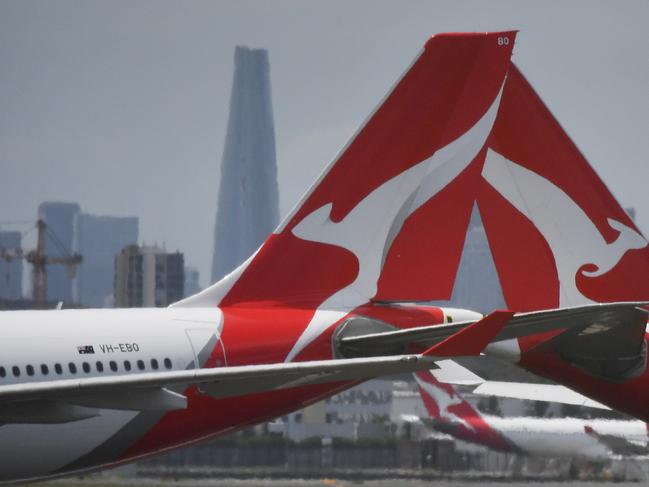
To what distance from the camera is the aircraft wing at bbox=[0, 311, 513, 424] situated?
20.0m

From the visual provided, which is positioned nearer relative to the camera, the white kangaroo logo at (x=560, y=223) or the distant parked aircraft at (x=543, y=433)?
the white kangaroo logo at (x=560, y=223)

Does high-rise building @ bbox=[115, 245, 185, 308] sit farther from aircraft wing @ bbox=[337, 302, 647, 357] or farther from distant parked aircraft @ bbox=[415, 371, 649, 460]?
aircraft wing @ bbox=[337, 302, 647, 357]

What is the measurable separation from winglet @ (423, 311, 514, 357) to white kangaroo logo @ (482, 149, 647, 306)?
974 cm

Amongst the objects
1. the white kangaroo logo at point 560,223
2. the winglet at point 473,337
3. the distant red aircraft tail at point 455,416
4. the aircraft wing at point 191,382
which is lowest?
the distant red aircraft tail at point 455,416

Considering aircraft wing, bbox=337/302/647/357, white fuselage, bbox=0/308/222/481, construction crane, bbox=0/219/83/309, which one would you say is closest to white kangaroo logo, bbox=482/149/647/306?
aircraft wing, bbox=337/302/647/357

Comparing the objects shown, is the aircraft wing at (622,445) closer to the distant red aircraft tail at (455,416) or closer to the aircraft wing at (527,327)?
the distant red aircraft tail at (455,416)

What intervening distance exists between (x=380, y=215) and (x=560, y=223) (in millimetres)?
3843

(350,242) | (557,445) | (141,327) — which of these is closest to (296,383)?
(141,327)

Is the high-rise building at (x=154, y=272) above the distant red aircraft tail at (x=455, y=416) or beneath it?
above

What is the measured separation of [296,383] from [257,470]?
54.5 ft

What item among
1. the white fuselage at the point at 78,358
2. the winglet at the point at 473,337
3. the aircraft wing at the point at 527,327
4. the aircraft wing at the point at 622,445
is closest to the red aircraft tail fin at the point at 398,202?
the aircraft wing at the point at 527,327

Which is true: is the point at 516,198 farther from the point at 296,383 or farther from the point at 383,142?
the point at 296,383

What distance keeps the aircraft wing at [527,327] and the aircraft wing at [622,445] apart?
16.4 m

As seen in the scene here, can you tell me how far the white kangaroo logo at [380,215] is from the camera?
91.7 feet
